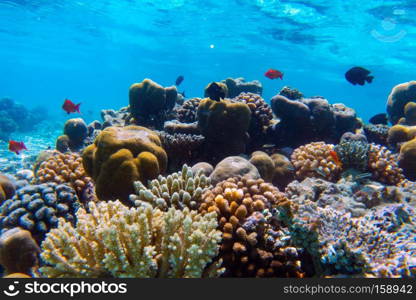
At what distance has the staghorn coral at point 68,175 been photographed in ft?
19.0

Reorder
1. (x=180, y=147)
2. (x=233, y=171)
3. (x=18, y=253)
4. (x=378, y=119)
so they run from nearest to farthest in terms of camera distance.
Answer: (x=18, y=253) → (x=233, y=171) → (x=180, y=147) → (x=378, y=119)

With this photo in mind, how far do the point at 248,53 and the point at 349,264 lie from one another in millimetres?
44679

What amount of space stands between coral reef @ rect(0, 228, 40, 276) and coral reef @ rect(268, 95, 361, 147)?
261 inches

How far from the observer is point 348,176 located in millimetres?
5805

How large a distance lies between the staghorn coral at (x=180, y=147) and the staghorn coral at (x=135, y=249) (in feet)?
11.5

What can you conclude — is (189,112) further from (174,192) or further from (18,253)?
(18,253)

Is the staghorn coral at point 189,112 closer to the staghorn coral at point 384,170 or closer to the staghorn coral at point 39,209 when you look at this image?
the staghorn coral at point 39,209

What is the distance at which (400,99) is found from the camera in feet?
36.9

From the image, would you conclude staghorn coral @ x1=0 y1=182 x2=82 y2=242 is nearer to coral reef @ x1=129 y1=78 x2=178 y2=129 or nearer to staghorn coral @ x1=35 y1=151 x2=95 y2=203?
staghorn coral @ x1=35 y1=151 x2=95 y2=203

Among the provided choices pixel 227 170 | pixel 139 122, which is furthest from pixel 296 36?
pixel 227 170

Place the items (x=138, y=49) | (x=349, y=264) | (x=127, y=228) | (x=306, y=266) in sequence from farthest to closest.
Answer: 1. (x=138, y=49)
2. (x=306, y=266)
3. (x=349, y=264)
4. (x=127, y=228)

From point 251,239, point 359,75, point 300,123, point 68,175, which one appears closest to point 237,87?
point 300,123

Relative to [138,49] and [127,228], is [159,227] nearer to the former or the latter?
[127,228]

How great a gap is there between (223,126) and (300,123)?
8.68 feet
